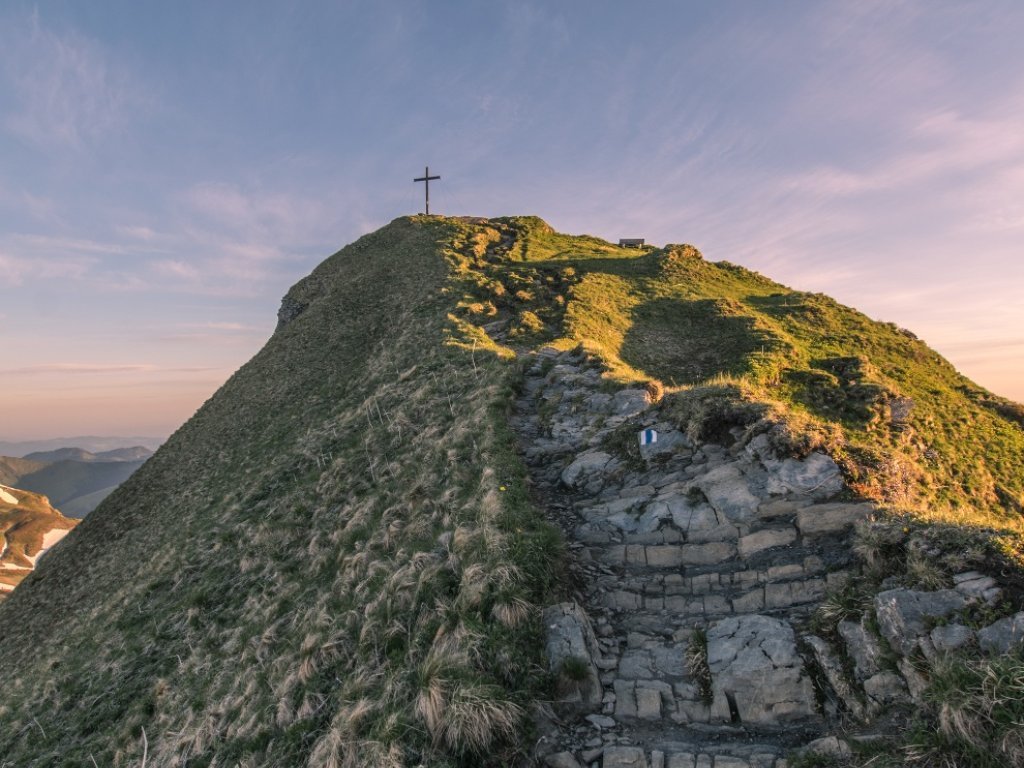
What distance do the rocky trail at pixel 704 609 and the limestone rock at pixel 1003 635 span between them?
505mm

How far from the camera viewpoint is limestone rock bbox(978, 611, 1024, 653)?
19.9ft

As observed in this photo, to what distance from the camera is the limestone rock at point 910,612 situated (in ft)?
22.2

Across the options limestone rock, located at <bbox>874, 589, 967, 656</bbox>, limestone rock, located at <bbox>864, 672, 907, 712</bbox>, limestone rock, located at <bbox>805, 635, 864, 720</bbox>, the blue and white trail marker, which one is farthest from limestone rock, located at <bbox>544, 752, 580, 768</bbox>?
the blue and white trail marker

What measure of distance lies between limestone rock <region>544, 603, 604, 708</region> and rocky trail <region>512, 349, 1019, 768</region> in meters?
0.02

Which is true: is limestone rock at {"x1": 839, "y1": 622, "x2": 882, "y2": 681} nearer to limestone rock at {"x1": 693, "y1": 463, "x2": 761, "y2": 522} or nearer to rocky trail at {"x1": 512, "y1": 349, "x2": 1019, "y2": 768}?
rocky trail at {"x1": 512, "y1": 349, "x2": 1019, "y2": 768}

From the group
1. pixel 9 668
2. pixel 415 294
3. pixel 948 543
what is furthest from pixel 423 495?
pixel 415 294

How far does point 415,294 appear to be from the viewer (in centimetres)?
4184

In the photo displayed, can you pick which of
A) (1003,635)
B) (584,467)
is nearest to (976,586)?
(1003,635)

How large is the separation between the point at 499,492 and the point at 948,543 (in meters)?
8.42

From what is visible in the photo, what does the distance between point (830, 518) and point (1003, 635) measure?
3.52m

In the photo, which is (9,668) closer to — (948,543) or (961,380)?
(948,543)

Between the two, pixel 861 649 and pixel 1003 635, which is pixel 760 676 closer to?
pixel 861 649

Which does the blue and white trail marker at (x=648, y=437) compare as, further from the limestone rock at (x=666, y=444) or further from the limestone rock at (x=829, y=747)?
the limestone rock at (x=829, y=747)

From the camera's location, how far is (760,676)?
733 centimetres
